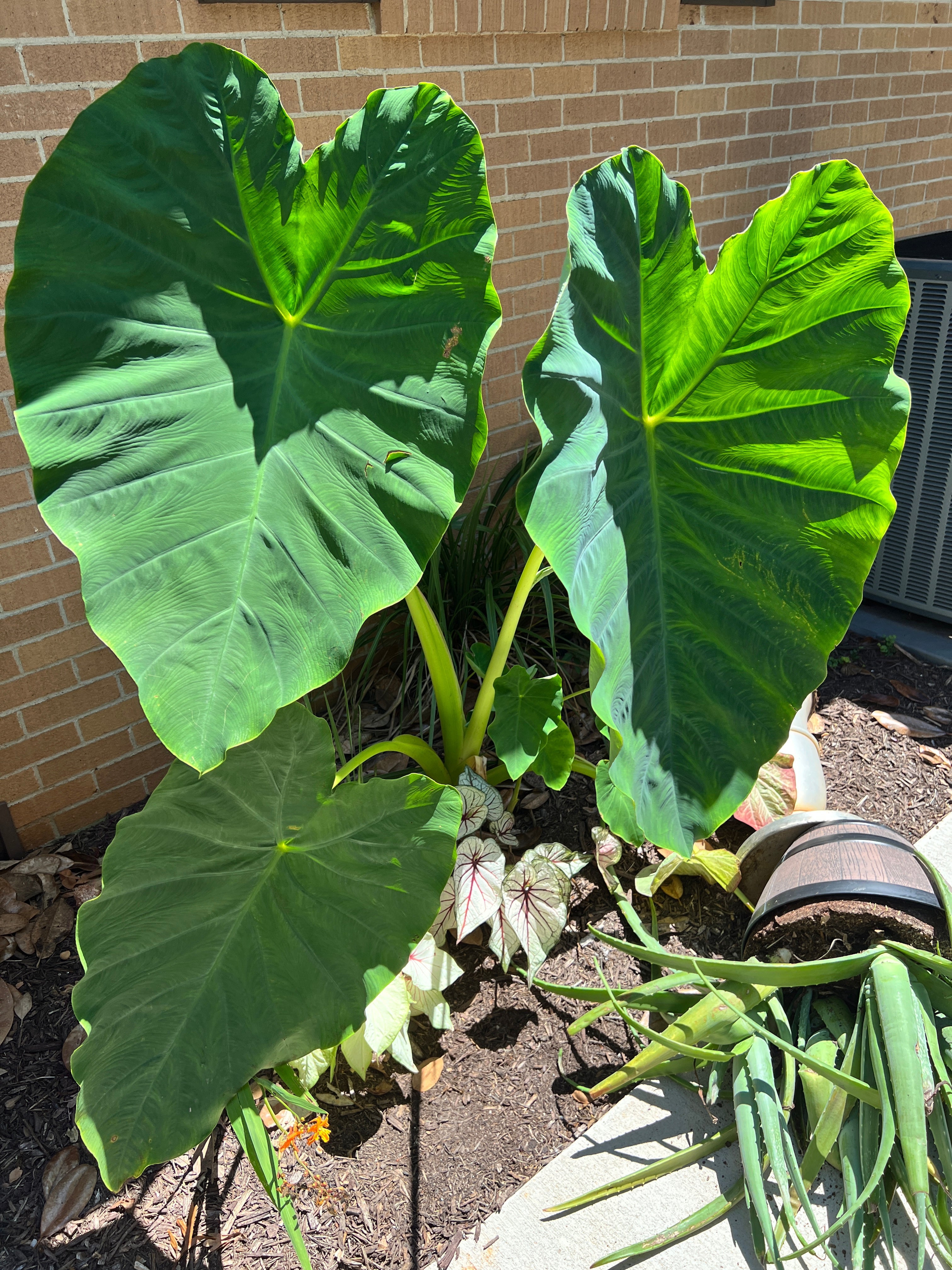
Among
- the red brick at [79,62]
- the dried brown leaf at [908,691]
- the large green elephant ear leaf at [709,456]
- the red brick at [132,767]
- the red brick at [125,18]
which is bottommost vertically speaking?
the dried brown leaf at [908,691]

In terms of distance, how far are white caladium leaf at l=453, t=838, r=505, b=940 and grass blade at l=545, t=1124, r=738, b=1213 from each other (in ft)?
1.45

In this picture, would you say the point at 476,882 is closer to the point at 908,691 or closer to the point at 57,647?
the point at 57,647

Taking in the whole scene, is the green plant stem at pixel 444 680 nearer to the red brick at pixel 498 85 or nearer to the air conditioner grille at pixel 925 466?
the red brick at pixel 498 85

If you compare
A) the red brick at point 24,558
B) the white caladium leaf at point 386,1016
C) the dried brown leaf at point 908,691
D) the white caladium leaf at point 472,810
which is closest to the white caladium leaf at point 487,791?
the white caladium leaf at point 472,810

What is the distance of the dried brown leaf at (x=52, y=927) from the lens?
184 cm

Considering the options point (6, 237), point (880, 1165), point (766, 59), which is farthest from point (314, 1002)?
point (766, 59)

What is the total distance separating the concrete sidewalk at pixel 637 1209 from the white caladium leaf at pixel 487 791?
0.59 m

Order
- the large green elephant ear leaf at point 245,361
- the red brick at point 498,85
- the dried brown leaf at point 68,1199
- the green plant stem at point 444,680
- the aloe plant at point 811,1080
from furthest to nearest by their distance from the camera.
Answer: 1. the red brick at point 498,85
2. the green plant stem at point 444,680
3. the dried brown leaf at point 68,1199
4. the aloe plant at point 811,1080
5. the large green elephant ear leaf at point 245,361

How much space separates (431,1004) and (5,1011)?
32.6 inches

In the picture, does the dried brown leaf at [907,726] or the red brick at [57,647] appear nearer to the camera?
the red brick at [57,647]

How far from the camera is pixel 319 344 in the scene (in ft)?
4.41

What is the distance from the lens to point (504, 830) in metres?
1.92

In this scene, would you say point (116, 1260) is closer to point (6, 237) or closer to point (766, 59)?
point (6, 237)

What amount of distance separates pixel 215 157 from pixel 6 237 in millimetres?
743
